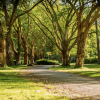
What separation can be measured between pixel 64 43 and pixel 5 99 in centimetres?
2188

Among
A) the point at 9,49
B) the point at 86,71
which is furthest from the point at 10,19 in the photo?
the point at 86,71

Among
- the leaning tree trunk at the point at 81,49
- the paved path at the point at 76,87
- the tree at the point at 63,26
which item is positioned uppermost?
the tree at the point at 63,26

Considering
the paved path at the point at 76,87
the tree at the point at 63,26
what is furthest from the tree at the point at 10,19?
the paved path at the point at 76,87

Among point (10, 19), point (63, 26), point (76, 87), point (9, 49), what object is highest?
point (10, 19)

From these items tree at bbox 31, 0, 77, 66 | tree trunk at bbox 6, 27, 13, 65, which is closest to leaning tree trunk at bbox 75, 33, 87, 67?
tree at bbox 31, 0, 77, 66

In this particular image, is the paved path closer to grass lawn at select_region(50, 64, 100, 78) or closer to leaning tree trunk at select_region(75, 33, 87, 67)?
grass lawn at select_region(50, 64, 100, 78)

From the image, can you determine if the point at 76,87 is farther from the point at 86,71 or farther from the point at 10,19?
the point at 10,19

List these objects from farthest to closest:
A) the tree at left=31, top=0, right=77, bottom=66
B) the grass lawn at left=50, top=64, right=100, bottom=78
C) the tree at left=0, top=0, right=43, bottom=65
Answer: the tree at left=31, top=0, right=77, bottom=66, the tree at left=0, top=0, right=43, bottom=65, the grass lawn at left=50, top=64, right=100, bottom=78

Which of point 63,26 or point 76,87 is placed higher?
point 63,26

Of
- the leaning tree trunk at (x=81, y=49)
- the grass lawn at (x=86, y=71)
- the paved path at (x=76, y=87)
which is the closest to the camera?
the paved path at (x=76, y=87)

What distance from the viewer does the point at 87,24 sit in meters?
19.0

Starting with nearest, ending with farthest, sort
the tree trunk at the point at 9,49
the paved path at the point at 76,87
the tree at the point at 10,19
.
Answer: the paved path at the point at 76,87, the tree at the point at 10,19, the tree trunk at the point at 9,49

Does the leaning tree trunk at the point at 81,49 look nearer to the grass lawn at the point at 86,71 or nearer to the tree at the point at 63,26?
the grass lawn at the point at 86,71

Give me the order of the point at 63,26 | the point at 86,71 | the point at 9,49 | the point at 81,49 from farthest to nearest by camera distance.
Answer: the point at 63,26 → the point at 9,49 → the point at 81,49 → the point at 86,71
